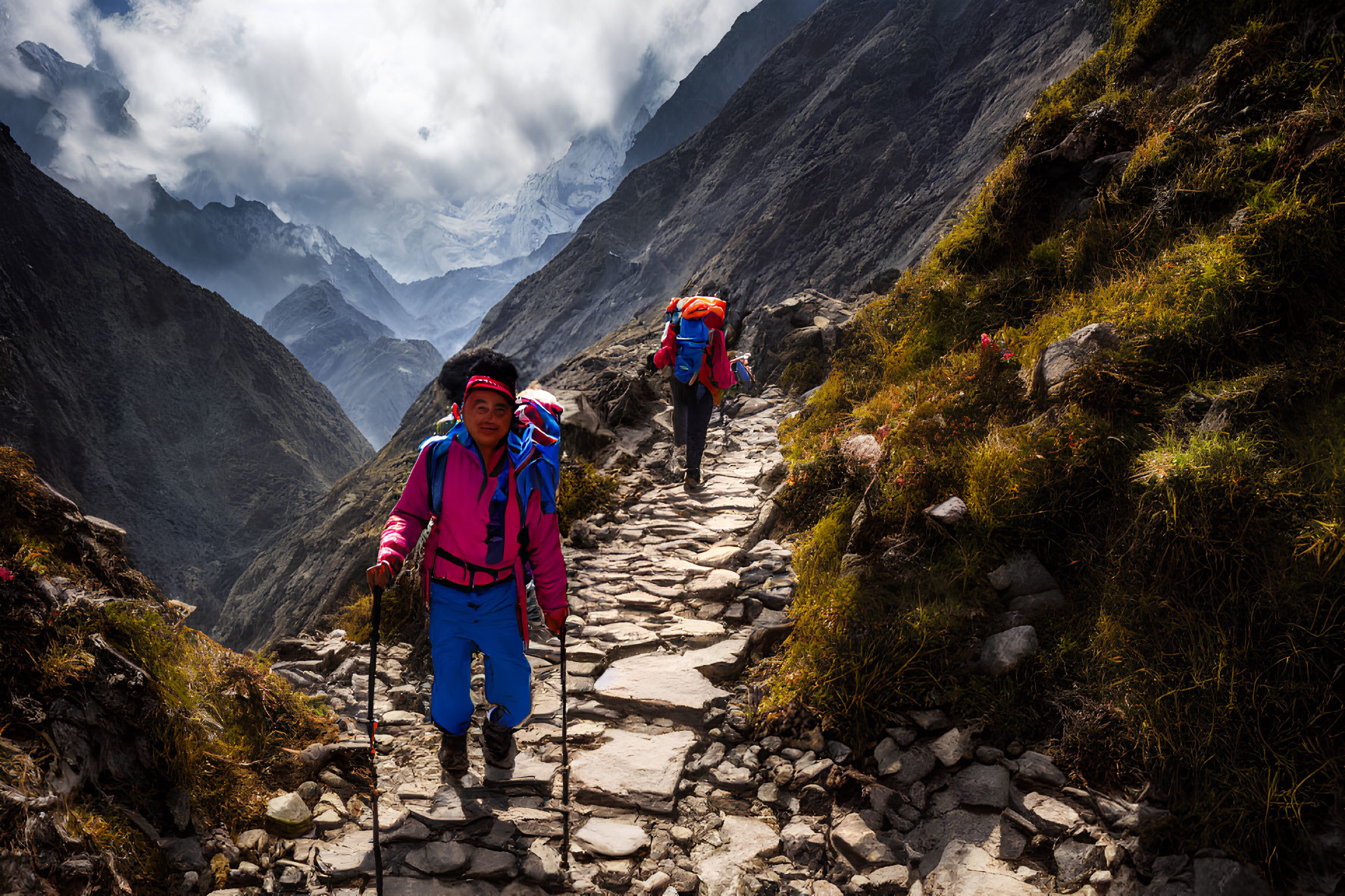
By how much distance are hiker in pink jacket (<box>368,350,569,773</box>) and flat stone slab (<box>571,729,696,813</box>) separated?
499 millimetres

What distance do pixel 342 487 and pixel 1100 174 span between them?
113 m

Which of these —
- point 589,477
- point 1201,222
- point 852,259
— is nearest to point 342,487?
point 852,259

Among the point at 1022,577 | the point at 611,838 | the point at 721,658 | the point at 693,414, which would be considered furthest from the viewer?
the point at 693,414

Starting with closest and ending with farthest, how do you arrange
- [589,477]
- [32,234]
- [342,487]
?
[589,477]
[32,234]
[342,487]

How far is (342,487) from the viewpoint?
100125 mm

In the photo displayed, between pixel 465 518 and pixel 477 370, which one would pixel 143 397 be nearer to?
pixel 477 370

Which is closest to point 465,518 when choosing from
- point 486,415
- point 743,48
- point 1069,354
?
point 486,415

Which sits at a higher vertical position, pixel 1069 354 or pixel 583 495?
pixel 583 495

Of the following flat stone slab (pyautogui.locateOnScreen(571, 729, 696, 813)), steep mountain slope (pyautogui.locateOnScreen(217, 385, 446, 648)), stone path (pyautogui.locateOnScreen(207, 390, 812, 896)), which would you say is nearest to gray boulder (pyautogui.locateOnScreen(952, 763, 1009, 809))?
stone path (pyautogui.locateOnScreen(207, 390, 812, 896))

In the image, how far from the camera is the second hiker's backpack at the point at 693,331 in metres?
7.82

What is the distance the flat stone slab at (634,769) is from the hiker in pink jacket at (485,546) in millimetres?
499

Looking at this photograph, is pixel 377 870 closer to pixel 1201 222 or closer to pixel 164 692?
pixel 164 692

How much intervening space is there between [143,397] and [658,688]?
13824 centimetres

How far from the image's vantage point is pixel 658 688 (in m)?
4.20
